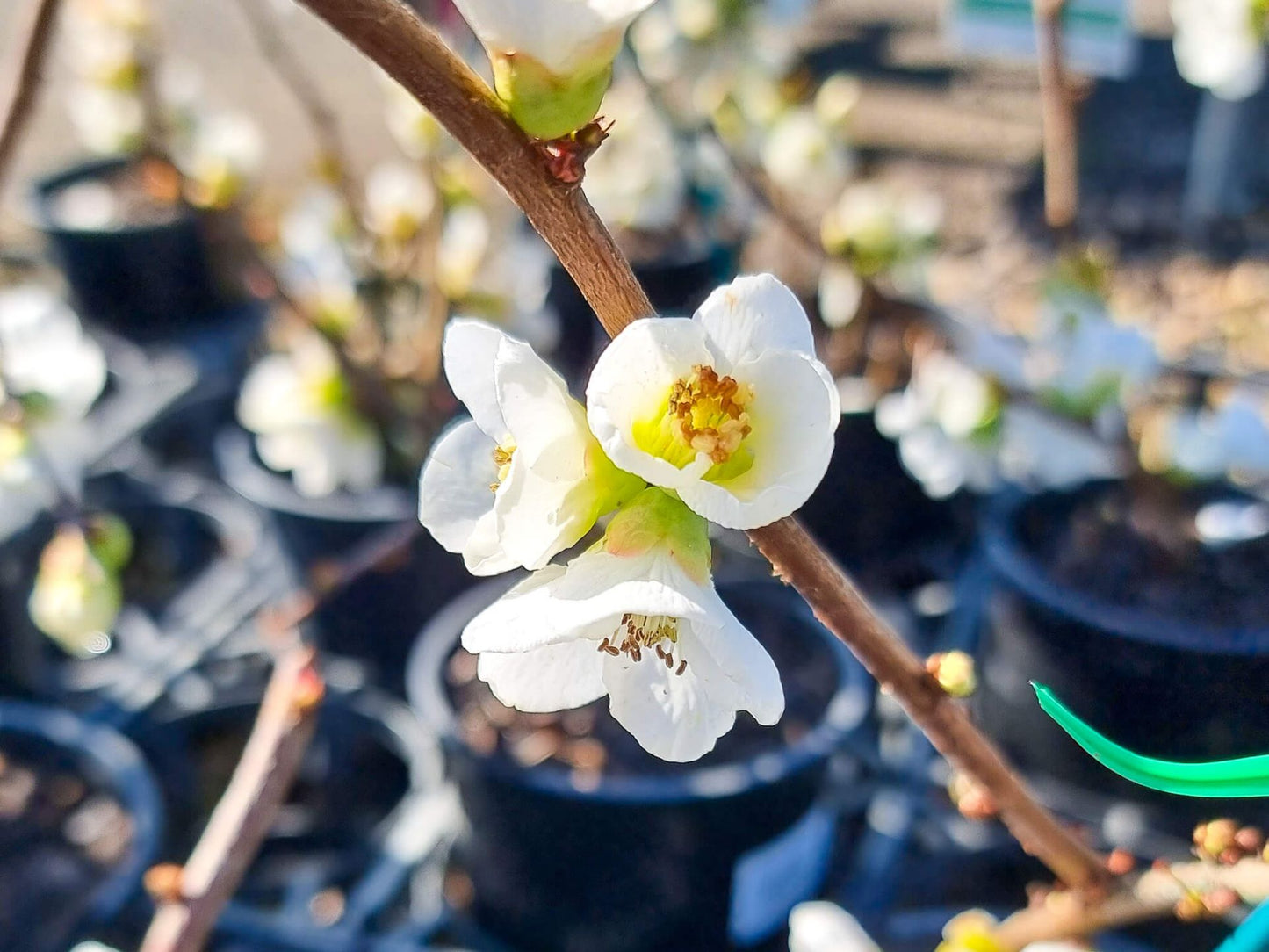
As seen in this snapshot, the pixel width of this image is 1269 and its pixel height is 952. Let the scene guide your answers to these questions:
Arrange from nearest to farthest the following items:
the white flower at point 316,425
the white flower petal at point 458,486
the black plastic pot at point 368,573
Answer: the white flower petal at point 458,486 < the white flower at point 316,425 < the black plastic pot at point 368,573

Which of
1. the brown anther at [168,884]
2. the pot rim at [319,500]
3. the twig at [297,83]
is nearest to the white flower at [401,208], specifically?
the twig at [297,83]

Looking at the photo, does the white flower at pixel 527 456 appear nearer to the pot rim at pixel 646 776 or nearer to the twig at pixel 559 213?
the twig at pixel 559 213

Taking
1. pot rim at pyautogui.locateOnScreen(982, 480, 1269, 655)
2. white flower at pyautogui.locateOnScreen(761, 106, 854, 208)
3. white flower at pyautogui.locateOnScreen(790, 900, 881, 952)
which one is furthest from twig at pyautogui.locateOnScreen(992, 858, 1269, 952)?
white flower at pyautogui.locateOnScreen(761, 106, 854, 208)

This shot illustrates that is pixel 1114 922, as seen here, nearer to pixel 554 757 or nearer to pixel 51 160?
pixel 554 757

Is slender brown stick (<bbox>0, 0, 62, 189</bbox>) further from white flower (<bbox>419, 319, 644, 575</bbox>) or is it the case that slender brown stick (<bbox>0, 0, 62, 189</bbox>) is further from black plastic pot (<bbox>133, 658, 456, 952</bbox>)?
black plastic pot (<bbox>133, 658, 456, 952</bbox>)

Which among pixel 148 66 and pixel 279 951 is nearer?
pixel 279 951

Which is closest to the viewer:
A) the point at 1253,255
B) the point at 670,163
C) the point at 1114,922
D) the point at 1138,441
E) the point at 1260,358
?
the point at 1114,922

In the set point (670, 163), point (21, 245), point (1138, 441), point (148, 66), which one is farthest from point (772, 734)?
point (21, 245)
